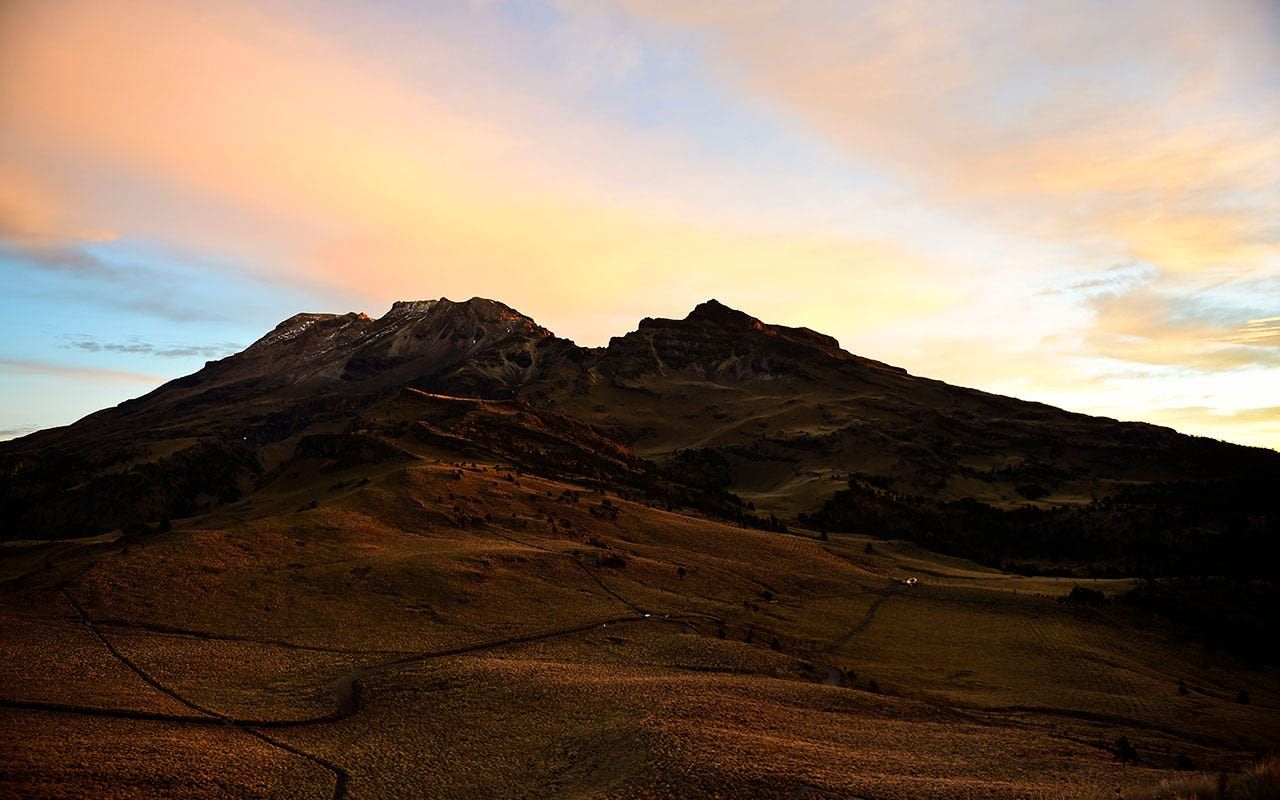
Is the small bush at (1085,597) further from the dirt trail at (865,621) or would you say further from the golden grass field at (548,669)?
the dirt trail at (865,621)

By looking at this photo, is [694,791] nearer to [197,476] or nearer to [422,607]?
[422,607]

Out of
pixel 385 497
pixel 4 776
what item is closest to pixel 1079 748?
pixel 4 776

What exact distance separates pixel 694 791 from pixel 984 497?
150 m

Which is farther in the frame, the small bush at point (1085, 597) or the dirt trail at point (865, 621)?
the small bush at point (1085, 597)

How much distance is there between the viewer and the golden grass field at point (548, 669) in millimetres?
29078

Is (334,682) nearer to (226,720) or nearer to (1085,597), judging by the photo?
(226,720)

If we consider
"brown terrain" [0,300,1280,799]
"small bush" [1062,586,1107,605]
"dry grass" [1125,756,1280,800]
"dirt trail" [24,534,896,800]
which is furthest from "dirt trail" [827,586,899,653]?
"dry grass" [1125,756,1280,800]

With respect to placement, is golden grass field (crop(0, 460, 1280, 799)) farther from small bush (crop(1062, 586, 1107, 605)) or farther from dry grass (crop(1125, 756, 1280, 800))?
dry grass (crop(1125, 756, 1280, 800))

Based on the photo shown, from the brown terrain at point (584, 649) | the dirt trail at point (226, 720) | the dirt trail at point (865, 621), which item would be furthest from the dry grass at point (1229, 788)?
the dirt trail at point (865, 621)

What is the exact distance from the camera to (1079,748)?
3738 cm

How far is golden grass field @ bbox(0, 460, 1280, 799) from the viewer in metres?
29.1

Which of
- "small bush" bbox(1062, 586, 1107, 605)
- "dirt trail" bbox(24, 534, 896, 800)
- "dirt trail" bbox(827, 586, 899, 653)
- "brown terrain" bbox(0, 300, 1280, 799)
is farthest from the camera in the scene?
"small bush" bbox(1062, 586, 1107, 605)

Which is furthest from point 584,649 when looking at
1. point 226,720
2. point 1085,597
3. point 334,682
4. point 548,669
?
point 1085,597

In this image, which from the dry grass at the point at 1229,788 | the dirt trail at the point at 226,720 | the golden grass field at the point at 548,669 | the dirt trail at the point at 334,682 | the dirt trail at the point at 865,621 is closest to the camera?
the dry grass at the point at 1229,788
